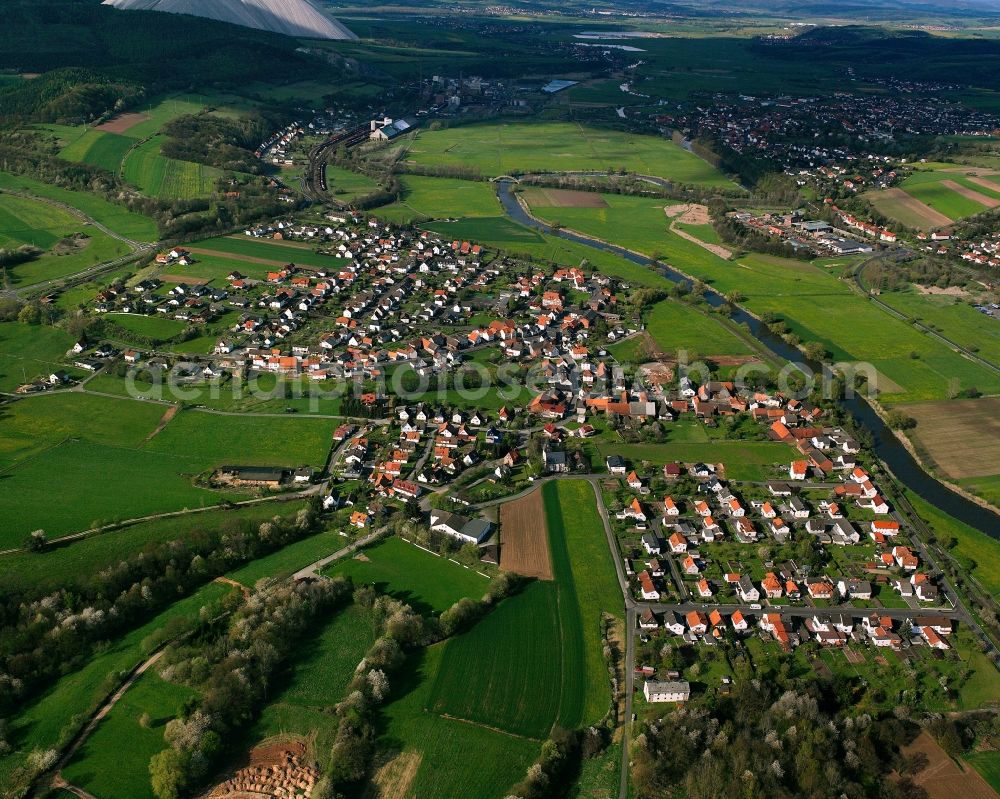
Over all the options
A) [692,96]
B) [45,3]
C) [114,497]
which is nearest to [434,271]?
A: [114,497]

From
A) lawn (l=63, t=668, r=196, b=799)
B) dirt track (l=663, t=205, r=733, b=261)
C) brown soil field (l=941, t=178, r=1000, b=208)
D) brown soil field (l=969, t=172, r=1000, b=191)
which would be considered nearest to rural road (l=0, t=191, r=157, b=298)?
lawn (l=63, t=668, r=196, b=799)

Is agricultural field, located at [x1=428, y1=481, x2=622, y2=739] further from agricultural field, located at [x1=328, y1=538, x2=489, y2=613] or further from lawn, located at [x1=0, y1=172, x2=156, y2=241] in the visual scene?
lawn, located at [x1=0, y1=172, x2=156, y2=241]

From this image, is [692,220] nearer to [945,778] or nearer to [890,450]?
[890,450]

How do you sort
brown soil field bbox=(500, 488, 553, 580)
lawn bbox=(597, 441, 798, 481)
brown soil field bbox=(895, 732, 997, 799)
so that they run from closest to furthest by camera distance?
brown soil field bbox=(895, 732, 997, 799) → brown soil field bbox=(500, 488, 553, 580) → lawn bbox=(597, 441, 798, 481)

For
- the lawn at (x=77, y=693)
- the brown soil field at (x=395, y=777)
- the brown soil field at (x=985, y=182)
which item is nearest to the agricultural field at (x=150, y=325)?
the lawn at (x=77, y=693)

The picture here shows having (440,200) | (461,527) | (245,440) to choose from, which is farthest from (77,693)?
(440,200)

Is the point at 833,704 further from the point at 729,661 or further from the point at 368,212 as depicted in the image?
the point at 368,212
